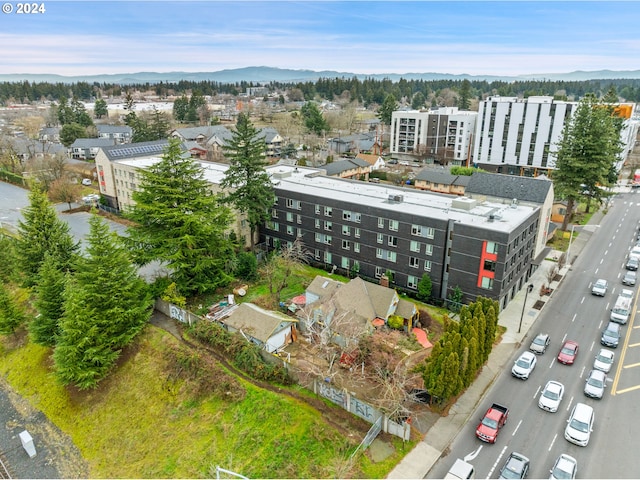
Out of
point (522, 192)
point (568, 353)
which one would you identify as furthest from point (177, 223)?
point (522, 192)

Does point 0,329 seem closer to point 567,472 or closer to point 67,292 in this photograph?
point 67,292

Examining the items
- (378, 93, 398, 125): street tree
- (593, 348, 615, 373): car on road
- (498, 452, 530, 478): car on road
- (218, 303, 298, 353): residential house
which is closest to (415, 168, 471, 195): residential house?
(593, 348, 615, 373): car on road

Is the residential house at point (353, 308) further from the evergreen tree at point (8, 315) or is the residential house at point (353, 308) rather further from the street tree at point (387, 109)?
the street tree at point (387, 109)

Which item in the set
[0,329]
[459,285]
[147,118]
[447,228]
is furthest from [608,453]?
[147,118]

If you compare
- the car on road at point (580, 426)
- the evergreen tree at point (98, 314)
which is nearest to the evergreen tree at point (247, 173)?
the evergreen tree at point (98, 314)

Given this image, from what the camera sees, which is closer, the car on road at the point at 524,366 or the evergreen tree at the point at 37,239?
the car on road at the point at 524,366
